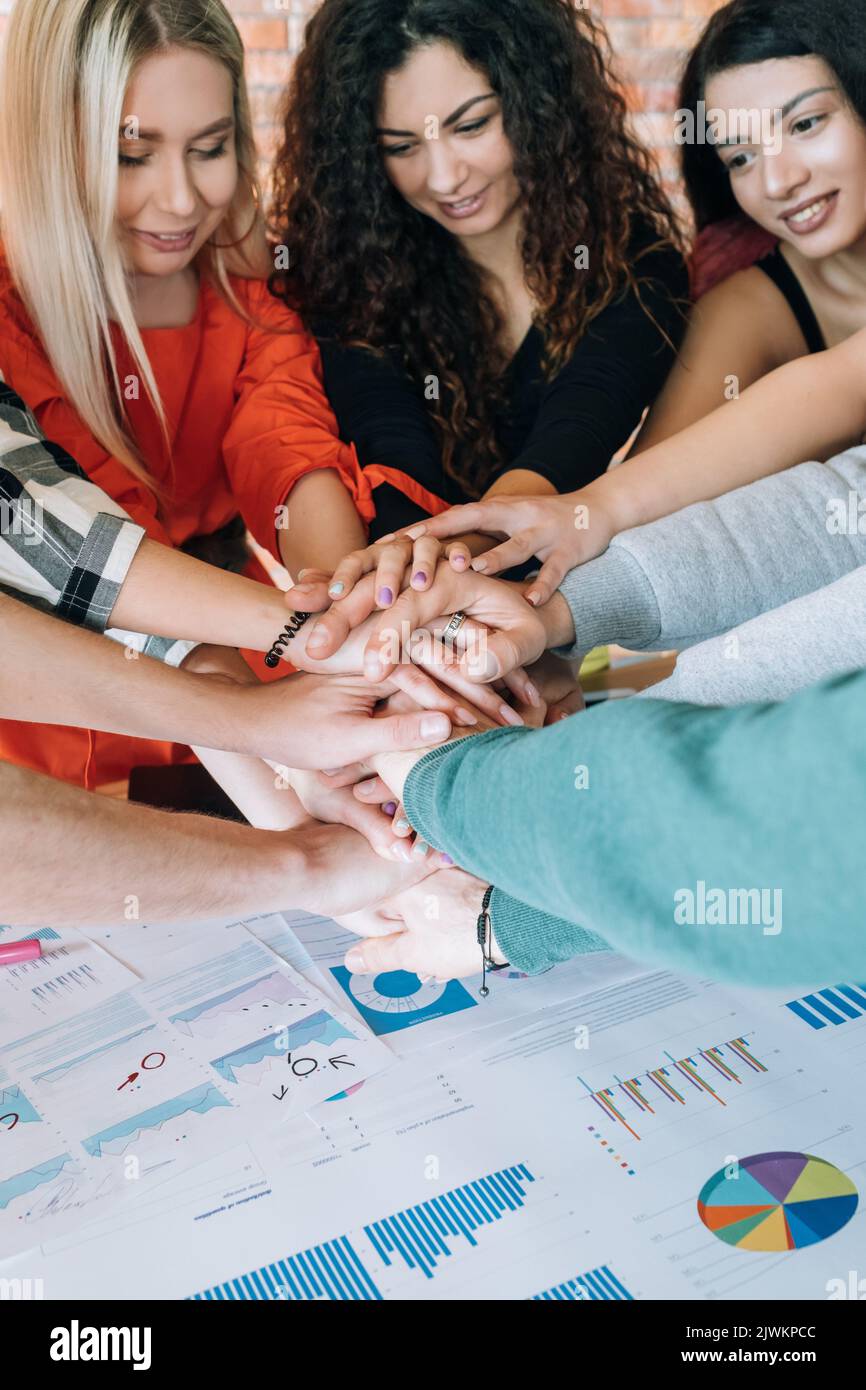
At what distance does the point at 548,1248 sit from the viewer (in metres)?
0.72

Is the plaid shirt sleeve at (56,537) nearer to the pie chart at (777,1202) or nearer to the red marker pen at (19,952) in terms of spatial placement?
the red marker pen at (19,952)

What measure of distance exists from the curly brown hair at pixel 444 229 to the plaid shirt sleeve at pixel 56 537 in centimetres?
55

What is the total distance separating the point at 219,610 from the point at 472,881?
0.38 m

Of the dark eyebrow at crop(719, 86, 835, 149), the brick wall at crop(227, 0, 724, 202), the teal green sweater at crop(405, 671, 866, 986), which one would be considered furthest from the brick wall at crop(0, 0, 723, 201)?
the teal green sweater at crop(405, 671, 866, 986)

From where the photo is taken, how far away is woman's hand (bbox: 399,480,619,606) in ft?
4.33

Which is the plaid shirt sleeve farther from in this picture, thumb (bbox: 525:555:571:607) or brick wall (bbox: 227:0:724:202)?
brick wall (bbox: 227:0:724:202)

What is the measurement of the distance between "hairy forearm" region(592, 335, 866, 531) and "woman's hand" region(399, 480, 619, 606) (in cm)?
4

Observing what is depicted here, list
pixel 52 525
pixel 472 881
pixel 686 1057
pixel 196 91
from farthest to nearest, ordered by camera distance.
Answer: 1. pixel 196 91
2. pixel 52 525
3. pixel 472 881
4. pixel 686 1057

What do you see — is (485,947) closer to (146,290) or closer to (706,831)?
(706,831)

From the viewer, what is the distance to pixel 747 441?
1420mm

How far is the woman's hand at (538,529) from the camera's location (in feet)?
4.33

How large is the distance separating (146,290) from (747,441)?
0.81 m

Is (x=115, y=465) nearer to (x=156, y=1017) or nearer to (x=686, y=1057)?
(x=156, y=1017)
